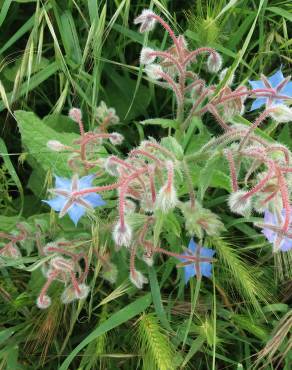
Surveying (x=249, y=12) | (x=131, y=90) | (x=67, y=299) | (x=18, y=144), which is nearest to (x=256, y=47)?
(x=249, y=12)

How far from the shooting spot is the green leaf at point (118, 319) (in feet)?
3.88

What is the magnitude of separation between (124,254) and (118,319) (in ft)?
0.56

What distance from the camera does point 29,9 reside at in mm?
1703

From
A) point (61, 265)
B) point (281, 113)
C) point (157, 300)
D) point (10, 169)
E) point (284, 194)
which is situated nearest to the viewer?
point (284, 194)

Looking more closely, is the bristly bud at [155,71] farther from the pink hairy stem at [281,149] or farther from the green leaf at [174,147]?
the pink hairy stem at [281,149]

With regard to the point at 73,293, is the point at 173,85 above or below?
above

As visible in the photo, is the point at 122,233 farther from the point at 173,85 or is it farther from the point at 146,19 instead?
the point at 146,19

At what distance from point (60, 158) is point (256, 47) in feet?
2.56

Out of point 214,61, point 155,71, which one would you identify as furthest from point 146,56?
point 214,61

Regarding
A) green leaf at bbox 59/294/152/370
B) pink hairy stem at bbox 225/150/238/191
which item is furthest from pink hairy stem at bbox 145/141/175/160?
green leaf at bbox 59/294/152/370

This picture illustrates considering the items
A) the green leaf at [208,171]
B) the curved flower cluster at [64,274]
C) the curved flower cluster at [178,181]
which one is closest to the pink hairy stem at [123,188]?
the curved flower cluster at [178,181]

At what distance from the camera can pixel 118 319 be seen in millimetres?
1226

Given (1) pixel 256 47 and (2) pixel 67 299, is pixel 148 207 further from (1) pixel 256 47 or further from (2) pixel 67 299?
(1) pixel 256 47

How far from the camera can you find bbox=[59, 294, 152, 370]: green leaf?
1.18 meters
